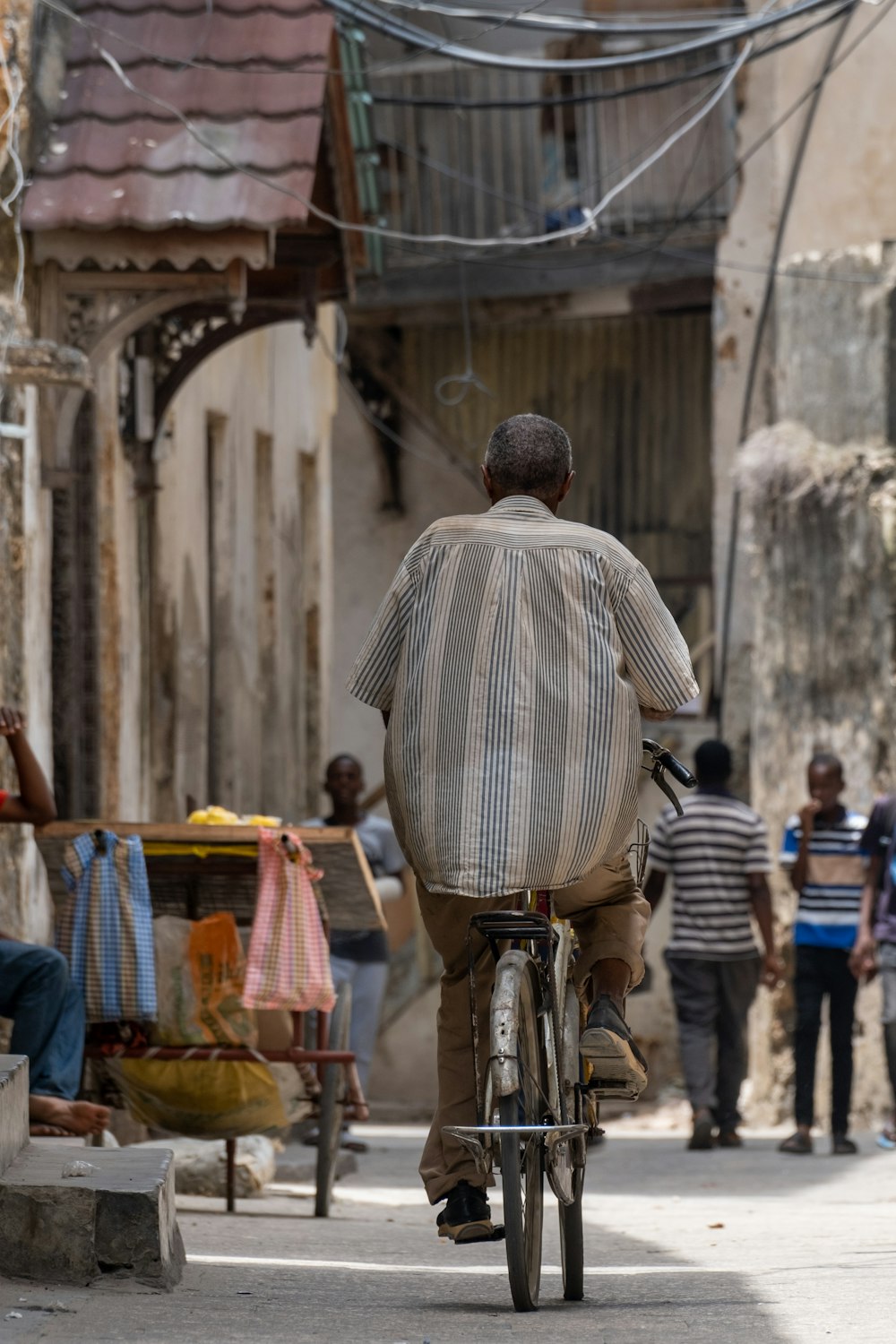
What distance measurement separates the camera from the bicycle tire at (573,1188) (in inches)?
207

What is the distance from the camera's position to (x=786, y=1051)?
1480 centimetres

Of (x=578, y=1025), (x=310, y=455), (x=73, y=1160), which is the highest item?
(x=310, y=455)

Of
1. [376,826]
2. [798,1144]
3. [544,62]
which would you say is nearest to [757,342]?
[376,826]

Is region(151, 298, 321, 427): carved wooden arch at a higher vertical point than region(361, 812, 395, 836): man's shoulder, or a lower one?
higher

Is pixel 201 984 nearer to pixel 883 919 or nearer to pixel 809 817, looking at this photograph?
pixel 883 919

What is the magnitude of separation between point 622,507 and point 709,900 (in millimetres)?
9272

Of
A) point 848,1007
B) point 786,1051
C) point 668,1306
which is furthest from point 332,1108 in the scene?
point 786,1051

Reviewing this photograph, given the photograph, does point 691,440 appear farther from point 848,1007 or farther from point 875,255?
point 848,1007

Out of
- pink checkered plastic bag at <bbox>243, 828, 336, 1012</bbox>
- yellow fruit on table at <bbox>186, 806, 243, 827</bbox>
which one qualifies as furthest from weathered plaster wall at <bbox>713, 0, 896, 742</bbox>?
pink checkered plastic bag at <bbox>243, 828, 336, 1012</bbox>

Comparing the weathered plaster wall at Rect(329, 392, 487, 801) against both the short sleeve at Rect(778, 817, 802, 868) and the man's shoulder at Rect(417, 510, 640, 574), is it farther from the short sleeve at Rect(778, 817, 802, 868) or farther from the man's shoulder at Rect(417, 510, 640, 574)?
the man's shoulder at Rect(417, 510, 640, 574)

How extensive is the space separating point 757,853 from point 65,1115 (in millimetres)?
5640

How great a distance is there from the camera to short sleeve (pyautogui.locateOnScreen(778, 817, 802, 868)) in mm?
12016

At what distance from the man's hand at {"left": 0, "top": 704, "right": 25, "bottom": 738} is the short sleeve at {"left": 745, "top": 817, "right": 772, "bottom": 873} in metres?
5.49

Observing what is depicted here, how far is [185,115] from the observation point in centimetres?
969
